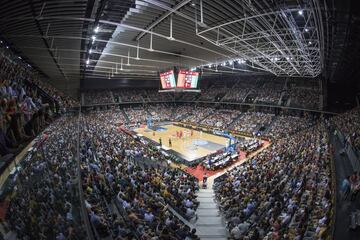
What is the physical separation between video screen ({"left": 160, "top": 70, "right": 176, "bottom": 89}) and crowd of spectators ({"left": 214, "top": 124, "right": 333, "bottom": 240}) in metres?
12.9

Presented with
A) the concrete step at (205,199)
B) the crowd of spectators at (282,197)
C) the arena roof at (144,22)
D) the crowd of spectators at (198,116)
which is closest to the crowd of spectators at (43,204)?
the crowd of spectators at (282,197)

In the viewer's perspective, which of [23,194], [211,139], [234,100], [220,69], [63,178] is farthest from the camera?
[234,100]

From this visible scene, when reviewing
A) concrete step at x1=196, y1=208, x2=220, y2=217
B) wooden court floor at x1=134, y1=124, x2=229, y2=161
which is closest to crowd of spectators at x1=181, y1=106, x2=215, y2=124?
wooden court floor at x1=134, y1=124, x2=229, y2=161

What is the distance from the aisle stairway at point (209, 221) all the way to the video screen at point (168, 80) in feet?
48.9

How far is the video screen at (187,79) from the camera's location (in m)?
26.0

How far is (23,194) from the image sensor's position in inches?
145

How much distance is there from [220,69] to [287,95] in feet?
39.2

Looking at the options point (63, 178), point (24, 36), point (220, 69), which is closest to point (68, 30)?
point (24, 36)

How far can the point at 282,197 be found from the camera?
36.6 feet

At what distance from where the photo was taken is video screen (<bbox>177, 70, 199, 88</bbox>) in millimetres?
25984

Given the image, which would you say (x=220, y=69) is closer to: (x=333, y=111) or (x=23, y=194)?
(x=333, y=111)

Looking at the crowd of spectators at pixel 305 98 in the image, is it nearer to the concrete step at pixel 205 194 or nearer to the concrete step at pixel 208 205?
the concrete step at pixel 205 194

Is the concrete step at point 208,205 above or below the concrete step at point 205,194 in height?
above

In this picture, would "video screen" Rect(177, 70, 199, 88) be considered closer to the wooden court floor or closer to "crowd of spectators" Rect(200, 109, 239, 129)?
the wooden court floor
